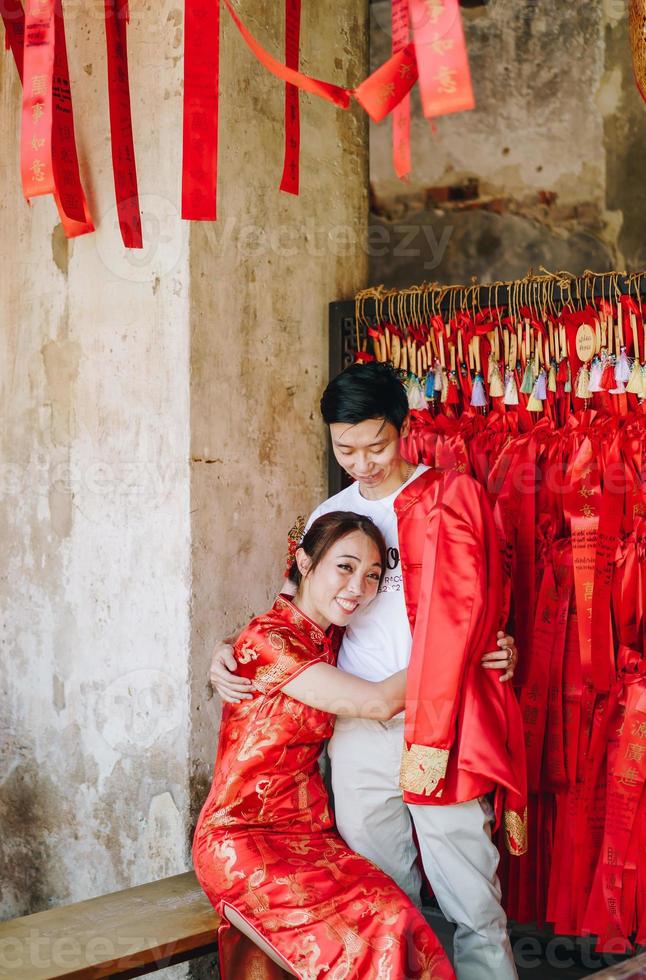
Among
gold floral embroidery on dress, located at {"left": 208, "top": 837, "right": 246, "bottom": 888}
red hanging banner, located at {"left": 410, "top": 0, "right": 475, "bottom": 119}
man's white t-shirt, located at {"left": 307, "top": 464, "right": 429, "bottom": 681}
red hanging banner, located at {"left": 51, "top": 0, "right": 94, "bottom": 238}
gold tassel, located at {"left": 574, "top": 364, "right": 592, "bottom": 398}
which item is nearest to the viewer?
red hanging banner, located at {"left": 410, "top": 0, "right": 475, "bottom": 119}

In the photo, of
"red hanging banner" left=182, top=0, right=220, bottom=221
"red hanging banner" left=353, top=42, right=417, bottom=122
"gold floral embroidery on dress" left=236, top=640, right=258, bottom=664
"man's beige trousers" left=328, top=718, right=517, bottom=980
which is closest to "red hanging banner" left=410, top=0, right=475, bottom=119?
"red hanging banner" left=353, top=42, right=417, bottom=122

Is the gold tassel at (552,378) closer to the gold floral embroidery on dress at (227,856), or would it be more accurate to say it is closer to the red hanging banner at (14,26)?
the gold floral embroidery on dress at (227,856)

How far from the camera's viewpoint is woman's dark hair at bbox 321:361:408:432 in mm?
2244

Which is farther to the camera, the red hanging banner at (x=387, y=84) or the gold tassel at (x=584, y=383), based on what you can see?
the gold tassel at (x=584, y=383)

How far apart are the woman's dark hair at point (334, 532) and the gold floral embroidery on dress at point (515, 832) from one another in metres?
0.57

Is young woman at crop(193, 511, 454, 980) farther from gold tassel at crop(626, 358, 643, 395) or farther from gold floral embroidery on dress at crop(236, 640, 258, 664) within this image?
gold tassel at crop(626, 358, 643, 395)

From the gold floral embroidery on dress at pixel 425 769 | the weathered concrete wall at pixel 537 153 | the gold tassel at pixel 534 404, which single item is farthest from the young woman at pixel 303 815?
the weathered concrete wall at pixel 537 153

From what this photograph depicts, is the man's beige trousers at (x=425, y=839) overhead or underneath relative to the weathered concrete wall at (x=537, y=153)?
underneath

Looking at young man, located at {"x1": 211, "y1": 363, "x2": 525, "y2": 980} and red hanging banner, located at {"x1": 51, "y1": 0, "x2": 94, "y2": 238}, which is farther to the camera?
red hanging banner, located at {"x1": 51, "y1": 0, "x2": 94, "y2": 238}

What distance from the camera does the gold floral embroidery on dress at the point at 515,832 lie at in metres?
2.18

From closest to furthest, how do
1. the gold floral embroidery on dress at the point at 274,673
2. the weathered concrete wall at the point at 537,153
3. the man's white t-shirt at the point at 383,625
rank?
1. the gold floral embroidery on dress at the point at 274,673
2. the man's white t-shirt at the point at 383,625
3. the weathered concrete wall at the point at 537,153

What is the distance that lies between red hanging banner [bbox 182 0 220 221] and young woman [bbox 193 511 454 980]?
73cm

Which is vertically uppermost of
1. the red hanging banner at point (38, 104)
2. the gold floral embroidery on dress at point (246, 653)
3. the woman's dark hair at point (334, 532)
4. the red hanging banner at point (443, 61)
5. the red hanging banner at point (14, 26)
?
the red hanging banner at point (14, 26)

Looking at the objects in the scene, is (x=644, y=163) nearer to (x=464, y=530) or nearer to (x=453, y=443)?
(x=453, y=443)
